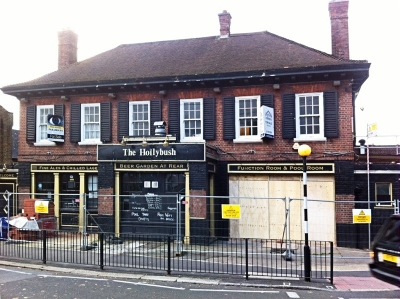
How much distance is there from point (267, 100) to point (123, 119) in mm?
6932

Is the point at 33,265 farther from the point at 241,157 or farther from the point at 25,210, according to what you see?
the point at 241,157

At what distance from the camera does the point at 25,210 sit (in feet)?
54.0

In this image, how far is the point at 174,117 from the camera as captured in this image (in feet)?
58.1

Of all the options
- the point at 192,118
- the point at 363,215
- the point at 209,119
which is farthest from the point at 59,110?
the point at 363,215

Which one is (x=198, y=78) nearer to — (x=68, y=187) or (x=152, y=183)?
(x=152, y=183)

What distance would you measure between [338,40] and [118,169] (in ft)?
38.2

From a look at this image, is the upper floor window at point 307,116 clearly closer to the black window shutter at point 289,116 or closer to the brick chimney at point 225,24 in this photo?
the black window shutter at point 289,116

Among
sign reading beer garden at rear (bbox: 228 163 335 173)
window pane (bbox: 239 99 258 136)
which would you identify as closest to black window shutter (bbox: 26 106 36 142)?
sign reading beer garden at rear (bbox: 228 163 335 173)

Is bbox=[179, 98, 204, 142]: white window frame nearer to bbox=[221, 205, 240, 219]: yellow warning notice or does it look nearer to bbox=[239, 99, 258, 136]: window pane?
bbox=[239, 99, 258, 136]: window pane

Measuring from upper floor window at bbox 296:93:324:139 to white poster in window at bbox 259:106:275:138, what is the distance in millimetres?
1167

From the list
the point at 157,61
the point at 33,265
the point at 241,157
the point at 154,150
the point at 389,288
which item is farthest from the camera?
the point at 157,61

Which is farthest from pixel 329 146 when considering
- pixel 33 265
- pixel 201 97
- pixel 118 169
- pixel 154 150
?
pixel 33 265

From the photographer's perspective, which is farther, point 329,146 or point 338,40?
point 338,40

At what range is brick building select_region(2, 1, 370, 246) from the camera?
15.9m
